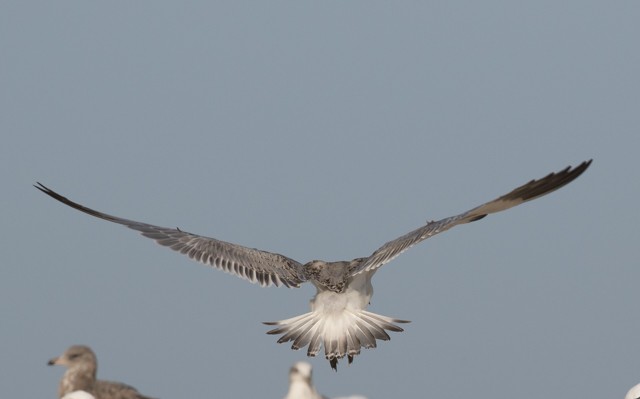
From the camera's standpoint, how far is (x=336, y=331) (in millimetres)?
14492

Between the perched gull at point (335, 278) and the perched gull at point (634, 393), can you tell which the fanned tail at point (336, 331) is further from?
the perched gull at point (634, 393)

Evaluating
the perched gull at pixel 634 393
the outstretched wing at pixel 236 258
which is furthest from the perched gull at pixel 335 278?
the perched gull at pixel 634 393

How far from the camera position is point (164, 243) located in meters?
15.8

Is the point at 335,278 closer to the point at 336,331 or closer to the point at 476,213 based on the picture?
the point at 336,331

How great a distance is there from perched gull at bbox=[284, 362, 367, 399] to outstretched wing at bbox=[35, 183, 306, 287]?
157 inches

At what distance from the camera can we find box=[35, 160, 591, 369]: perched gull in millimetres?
13969

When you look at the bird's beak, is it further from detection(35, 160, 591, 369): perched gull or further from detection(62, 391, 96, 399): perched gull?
detection(35, 160, 591, 369): perched gull

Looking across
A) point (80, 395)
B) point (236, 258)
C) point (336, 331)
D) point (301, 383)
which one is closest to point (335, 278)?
point (336, 331)

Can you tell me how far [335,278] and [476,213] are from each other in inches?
73.2

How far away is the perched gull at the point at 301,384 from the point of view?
11133 millimetres

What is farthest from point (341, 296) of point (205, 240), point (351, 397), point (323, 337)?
point (351, 397)

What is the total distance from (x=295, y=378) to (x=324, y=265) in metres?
3.97

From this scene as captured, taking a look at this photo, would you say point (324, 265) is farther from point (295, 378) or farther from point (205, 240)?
point (295, 378)

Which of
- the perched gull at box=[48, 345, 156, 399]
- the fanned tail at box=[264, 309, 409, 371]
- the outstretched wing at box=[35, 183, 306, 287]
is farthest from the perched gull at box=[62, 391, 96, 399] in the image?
the outstretched wing at box=[35, 183, 306, 287]
